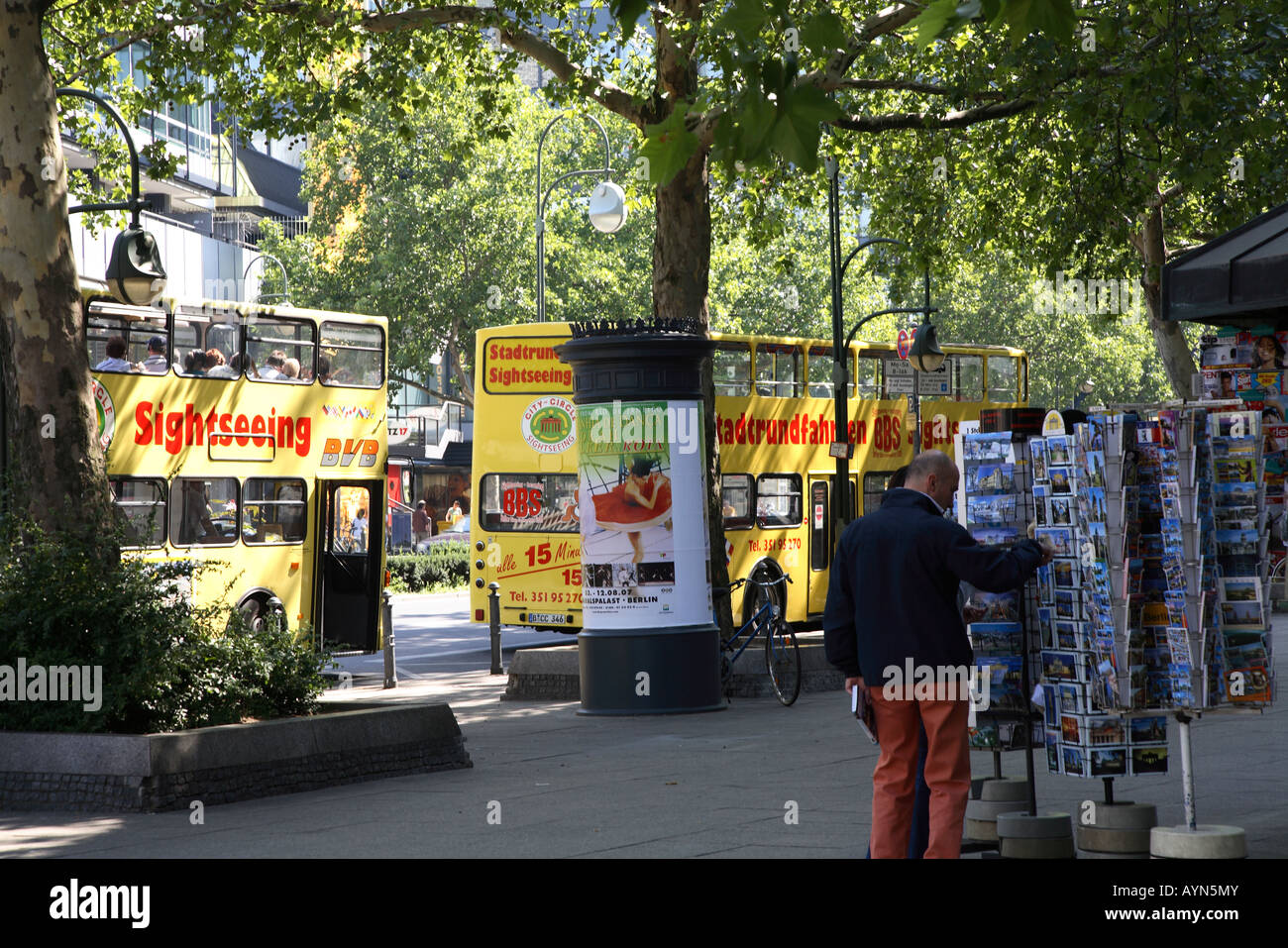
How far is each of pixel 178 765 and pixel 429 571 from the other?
1056 inches

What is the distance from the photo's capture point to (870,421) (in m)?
25.5

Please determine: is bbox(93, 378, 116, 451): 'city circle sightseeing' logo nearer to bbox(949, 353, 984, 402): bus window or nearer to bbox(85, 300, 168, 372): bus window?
bbox(85, 300, 168, 372): bus window

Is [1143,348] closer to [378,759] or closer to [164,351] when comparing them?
[164,351]

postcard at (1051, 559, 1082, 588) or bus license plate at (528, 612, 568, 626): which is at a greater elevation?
postcard at (1051, 559, 1082, 588)

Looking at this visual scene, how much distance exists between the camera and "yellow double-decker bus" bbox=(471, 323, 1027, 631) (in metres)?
20.9

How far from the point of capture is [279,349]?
19438mm

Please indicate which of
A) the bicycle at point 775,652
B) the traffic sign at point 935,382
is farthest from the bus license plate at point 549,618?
the traffic sign at point 935,382

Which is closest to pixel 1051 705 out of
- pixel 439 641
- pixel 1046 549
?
pixel 1046 549

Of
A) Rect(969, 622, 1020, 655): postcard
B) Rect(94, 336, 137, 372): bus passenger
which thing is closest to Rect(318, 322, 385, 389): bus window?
Rect(94, 336, 137, 372): bus passenger

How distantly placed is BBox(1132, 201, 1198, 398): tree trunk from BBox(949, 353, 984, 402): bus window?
2885mm

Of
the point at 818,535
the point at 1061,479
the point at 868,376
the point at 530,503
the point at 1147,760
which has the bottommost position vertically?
the point at 1147,760

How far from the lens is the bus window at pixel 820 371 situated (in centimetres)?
2408

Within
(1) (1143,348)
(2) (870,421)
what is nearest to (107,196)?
(2) (870,421)

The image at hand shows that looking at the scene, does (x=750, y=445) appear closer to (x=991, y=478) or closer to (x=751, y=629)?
(x=751, y=629)
